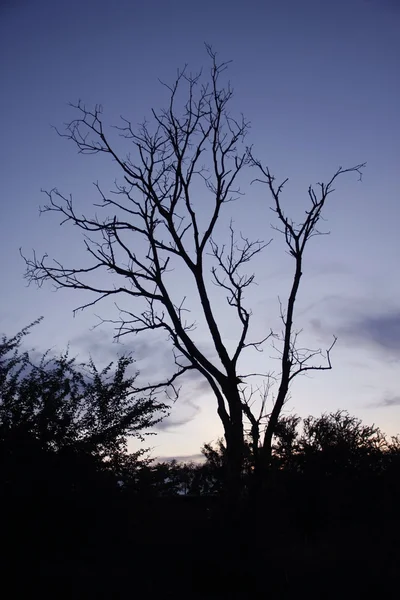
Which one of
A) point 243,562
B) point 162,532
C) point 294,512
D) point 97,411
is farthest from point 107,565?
point 294,512

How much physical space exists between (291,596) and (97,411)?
3197 millimetres

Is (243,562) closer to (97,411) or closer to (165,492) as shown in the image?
(165,492)

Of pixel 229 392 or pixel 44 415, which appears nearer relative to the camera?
pixel 44 415

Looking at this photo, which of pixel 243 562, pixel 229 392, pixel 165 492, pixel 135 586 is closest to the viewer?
pixel 135 586

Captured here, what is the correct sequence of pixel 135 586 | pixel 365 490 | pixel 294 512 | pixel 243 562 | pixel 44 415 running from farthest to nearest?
pixel 365 490 < pixel 294 512 < pixel 44 415 < pixel 243 562 < pixel 135 586

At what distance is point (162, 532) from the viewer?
636 cm

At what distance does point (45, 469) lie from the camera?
5.81 m

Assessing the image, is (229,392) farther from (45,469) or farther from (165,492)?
(45,469)

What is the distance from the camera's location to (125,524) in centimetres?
606

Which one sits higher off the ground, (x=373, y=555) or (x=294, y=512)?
(x=294, y=512)

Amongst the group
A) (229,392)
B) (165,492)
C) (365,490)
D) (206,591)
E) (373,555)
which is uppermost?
(229,392)

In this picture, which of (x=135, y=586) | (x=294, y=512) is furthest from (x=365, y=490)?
(x=135, y=586)

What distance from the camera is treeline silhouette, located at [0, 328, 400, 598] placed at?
5.40 m

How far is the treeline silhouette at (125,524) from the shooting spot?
5.40 m
